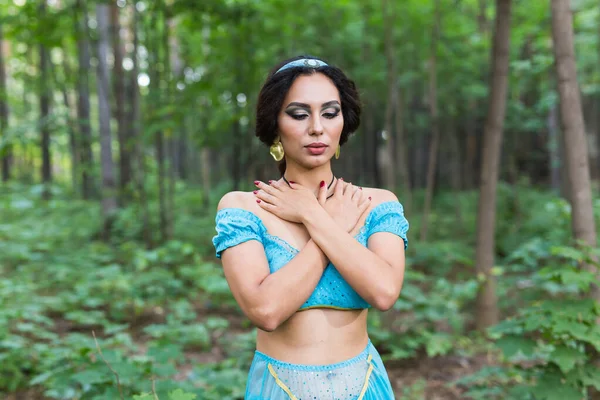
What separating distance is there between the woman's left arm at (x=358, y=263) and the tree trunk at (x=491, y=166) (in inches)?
147

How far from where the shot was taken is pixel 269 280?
5.52ft

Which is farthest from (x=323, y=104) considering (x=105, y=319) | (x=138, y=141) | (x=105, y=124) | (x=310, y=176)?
(x=105, y=124)

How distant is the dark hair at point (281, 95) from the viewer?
1937 millimetres

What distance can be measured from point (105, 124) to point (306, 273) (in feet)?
28.9

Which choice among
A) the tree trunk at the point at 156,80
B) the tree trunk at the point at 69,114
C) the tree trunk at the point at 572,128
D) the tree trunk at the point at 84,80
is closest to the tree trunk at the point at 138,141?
the tree trunk at the point at 156,80

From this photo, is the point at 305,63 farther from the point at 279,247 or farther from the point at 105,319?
the point at 105,319

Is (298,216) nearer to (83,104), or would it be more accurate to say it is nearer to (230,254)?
(230,254)

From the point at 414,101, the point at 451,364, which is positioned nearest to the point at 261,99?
the point at 451,364

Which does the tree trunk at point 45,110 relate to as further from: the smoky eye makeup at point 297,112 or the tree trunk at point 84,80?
the smoky eye makeup at point 297,112

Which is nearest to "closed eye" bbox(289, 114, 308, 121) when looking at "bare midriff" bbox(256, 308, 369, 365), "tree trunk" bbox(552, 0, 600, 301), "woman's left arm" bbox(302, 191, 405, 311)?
"woman's left arm" bbox(302, 191, 405, 311)

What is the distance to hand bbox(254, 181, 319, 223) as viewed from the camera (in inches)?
73.2

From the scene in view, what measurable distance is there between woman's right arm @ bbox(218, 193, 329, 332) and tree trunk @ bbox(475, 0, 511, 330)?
3.91 metres

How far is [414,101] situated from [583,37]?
5.61 m

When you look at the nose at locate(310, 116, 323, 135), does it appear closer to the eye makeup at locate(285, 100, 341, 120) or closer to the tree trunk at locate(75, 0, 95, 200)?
the eye makeup at locate(285, 100, 341, 120)
